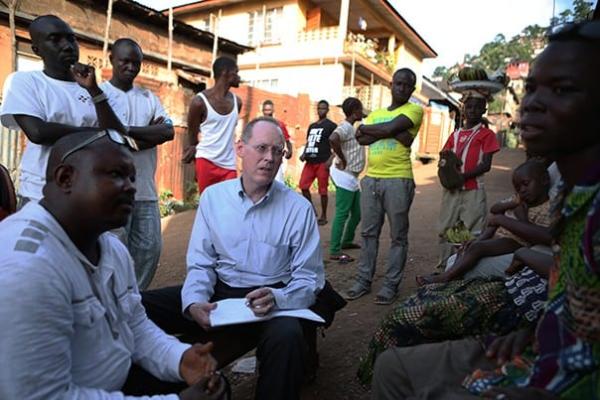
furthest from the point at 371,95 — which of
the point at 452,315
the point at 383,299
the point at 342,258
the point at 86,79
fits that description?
the point at 452,315

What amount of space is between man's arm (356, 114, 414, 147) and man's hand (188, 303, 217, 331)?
2.27 m

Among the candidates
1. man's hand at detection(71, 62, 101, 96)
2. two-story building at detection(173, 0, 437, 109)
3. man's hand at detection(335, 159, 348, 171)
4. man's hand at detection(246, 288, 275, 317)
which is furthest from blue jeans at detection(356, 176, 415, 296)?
two-story building at detection(173, 0, 437, 109)

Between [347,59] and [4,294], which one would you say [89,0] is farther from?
[4,294]

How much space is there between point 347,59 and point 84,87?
48.0 feet

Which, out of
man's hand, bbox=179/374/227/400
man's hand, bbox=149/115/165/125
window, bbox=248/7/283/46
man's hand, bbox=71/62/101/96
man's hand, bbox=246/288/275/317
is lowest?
man's hand, bbox=179/374/227/400

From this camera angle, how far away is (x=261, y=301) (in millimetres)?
2174

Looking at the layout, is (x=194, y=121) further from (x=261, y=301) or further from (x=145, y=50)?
(x=145, y=50)

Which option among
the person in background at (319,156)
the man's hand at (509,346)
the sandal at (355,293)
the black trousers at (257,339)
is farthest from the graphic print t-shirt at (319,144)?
the man's hand at (509,346)

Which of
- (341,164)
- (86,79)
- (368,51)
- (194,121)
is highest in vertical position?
(368,51)

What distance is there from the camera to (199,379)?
1.64 m

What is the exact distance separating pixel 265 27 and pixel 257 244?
669 inches

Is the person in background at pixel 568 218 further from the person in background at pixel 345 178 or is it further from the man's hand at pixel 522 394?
the person in background at pixel 345 178

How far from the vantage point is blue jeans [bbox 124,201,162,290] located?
339 centimetres

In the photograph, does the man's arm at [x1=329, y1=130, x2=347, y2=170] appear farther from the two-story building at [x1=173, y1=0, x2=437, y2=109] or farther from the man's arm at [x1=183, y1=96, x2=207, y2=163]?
the two-story building at [x1=173, y1=0, x2=437, y2=109]
